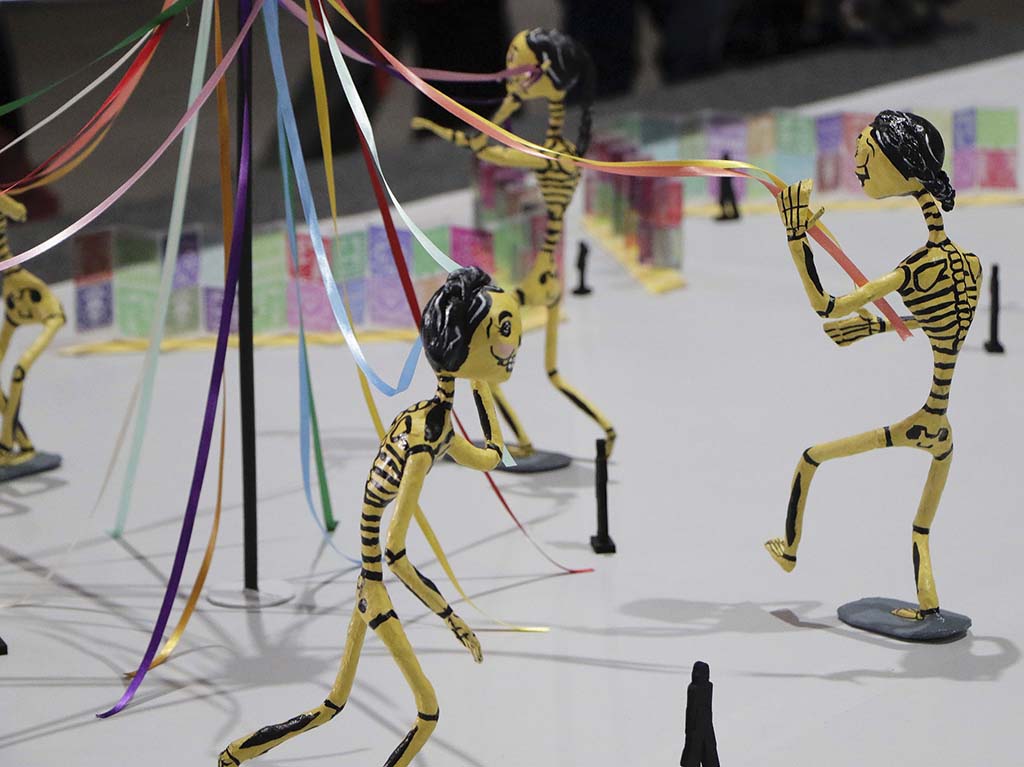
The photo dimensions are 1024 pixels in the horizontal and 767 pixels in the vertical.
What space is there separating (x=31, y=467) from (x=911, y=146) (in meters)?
4.18

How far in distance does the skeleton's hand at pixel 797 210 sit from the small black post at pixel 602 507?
1.51m

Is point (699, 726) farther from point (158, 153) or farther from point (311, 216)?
point (158, 153)

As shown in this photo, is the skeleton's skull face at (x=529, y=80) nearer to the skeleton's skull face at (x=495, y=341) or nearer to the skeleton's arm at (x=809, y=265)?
the skeleton's arm at (x=809, y=265)

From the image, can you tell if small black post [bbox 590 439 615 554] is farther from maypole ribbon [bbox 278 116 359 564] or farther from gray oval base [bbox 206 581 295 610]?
gray oval base [bbox 206 581 295 610]

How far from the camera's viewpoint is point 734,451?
8.29 metres

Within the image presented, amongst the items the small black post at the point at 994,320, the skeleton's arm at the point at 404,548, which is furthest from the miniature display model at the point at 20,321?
the small black post at the point at 994,320

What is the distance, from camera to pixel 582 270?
10742 millimetres

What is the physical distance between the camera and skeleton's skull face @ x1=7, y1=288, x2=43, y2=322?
25.7 feet

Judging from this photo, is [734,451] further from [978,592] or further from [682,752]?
[682,752]

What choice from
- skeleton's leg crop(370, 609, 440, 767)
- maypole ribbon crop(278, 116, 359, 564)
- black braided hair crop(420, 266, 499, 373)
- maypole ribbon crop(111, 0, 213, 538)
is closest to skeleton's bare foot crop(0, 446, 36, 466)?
maypole ribbon crop(111, 0, 213, 538)

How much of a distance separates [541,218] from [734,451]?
8.15ft

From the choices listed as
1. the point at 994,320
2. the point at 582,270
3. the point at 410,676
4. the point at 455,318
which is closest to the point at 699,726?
the point at 410,676

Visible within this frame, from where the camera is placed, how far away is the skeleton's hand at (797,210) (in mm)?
5773

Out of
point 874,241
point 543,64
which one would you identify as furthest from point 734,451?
point 874,241
